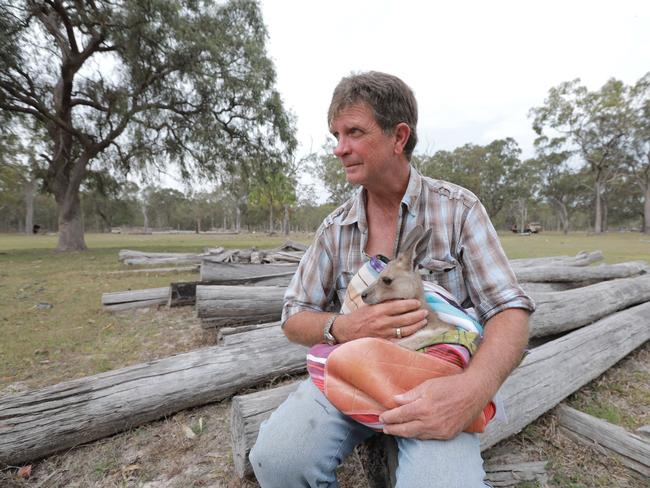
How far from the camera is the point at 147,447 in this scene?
2520mm

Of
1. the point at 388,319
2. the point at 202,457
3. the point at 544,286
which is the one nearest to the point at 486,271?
the point at 388,319

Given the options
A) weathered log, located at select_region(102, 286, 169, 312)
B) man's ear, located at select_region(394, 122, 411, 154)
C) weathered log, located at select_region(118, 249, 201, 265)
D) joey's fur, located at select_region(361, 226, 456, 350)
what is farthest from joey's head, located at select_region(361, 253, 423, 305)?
weathered log, located at select_region(118, 249, 201, 265)

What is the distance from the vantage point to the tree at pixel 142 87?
13898 millimetres

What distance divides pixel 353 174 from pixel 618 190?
68573mm

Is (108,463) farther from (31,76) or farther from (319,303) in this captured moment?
(31,76)

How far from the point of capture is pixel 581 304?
4141 millimetres

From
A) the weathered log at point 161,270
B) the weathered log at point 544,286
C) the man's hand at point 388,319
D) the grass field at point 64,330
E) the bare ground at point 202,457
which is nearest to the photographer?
the man's hand at point 388,319

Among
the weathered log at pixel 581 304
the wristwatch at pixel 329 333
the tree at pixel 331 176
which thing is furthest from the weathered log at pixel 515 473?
the tree at pixel 331 176

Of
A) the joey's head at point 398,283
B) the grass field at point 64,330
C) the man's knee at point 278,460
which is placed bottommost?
the grass field at point 64,330

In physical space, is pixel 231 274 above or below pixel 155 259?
above

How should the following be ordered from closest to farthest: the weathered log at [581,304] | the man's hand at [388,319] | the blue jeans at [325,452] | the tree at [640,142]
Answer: the blue jeans at [325,452] < the man's hand at [388,319] < the weathered log at [581,304] < the tree at [640,142]

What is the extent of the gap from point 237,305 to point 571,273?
18.1 feet

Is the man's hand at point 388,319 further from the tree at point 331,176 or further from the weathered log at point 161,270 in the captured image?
the tree at point 331,176

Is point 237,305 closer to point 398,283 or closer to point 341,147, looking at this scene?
point 341,147
